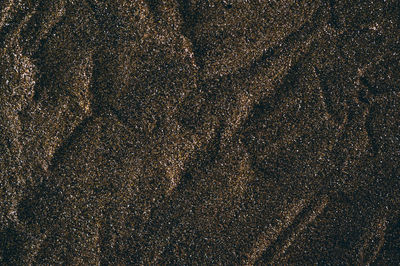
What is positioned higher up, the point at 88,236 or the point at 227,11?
the point at 227,11

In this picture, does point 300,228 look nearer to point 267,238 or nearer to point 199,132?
point 267,238

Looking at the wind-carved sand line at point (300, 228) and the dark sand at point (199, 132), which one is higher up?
the dark sand at point (199, 132)

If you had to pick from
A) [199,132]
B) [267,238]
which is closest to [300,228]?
[267,238]

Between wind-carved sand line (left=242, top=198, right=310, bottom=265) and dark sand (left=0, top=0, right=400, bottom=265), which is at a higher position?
dark sand (left=0, top=0, right=400, bottom=265)

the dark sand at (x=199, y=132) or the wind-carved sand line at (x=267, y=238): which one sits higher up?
the dark sand at (x=199, y=132)

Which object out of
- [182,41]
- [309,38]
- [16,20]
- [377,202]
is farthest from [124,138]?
[377,202]

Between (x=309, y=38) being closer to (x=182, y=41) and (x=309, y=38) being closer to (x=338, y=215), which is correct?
(x=182, y=41)

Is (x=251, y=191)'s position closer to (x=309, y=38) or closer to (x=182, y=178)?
(x=182, y=178)

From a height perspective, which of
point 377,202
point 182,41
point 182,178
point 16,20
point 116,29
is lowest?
point 377,202
